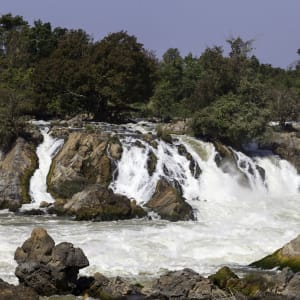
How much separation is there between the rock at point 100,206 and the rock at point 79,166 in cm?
220

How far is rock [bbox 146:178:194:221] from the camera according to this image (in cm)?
3064

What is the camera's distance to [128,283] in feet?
59.5

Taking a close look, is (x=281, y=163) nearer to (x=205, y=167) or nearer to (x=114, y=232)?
(x=205, y=167)

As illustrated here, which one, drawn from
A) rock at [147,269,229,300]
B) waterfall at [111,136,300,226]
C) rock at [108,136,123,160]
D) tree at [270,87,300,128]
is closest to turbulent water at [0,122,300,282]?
waterfall at [111,136,300,226]

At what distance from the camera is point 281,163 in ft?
138

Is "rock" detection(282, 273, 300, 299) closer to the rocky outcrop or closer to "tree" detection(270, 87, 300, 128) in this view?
the rocky outcrop

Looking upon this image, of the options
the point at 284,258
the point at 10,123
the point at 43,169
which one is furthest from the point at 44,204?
the point at 284,258

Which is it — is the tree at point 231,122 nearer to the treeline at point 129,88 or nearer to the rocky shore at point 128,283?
the treeline at point 129,88

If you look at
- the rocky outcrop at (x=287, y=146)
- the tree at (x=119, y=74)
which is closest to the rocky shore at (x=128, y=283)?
the rocky outcrop at (x=287, y=146)

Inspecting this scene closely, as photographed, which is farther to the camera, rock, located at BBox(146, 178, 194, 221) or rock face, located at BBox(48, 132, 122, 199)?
rock face, located at BBox(48, 132, 122, 199)

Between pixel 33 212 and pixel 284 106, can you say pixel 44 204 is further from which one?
pixel 284 106

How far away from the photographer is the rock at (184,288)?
17.1 metres

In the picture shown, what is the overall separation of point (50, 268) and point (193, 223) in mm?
12695

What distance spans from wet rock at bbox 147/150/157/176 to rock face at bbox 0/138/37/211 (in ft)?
19.9
